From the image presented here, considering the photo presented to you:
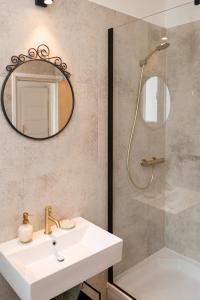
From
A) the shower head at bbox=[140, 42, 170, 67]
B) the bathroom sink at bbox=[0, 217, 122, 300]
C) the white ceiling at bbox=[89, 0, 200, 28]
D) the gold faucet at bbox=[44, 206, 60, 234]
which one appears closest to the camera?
the bathroom sink at bbox=[0, 217, 122, 300]

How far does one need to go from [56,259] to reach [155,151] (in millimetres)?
1226

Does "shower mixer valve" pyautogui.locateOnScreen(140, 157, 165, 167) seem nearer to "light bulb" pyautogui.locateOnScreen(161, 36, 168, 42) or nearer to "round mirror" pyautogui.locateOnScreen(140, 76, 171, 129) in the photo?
"round mirror" pyautogui.locateOnScreen(140, 76, 171, 129)

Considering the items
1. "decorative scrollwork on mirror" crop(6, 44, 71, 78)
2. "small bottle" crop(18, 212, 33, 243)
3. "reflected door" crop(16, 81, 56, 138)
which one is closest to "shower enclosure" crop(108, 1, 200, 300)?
"decorative scrollwork on mirror" crop(6, 44, 71, 78)

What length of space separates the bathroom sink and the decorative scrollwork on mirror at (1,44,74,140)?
0.66 metres

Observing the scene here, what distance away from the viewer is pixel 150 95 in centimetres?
221

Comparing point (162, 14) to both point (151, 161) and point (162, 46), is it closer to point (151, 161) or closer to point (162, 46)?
point (162, 46)

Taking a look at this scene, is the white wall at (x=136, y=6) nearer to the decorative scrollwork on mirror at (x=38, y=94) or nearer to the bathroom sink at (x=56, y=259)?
the decorative scrollwork on mirror at (x=38, y=94)

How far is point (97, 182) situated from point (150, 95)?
84 centimetres

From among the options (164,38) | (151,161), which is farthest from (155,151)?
(164,38)

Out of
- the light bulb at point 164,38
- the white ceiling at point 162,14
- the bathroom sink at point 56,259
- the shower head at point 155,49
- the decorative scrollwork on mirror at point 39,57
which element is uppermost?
the white ceiling at point 162,14

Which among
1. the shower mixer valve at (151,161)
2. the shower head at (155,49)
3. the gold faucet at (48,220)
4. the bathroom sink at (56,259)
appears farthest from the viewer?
the shower mixer valve at (151,161)

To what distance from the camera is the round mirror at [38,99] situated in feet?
5.17

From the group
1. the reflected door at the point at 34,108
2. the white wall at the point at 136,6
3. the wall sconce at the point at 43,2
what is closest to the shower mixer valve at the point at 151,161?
the reflected door at the point at 34,108

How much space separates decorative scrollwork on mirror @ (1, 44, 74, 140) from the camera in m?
1.57
